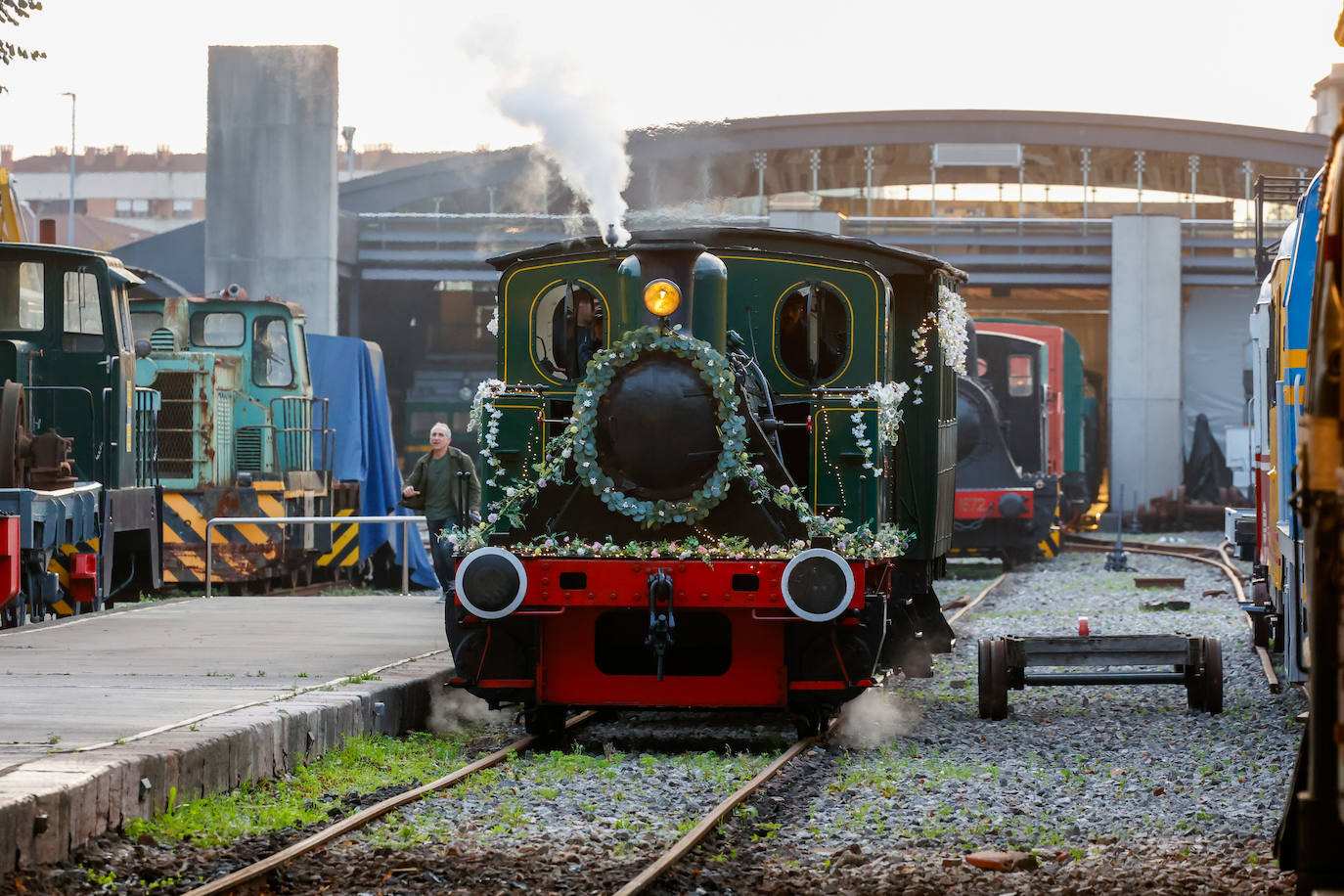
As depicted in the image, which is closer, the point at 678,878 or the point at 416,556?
the point at 678,878

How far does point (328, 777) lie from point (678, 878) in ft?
8.03

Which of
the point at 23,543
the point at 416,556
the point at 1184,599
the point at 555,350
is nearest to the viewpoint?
the point at 555,350

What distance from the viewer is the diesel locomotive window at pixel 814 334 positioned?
9273 millimetres

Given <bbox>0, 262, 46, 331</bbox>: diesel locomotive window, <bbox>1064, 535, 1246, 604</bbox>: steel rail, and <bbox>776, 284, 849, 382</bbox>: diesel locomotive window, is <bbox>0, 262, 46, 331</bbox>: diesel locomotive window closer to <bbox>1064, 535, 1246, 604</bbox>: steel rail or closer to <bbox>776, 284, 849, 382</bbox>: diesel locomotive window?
<bbox>776, 284, 849, 382</bbox>: diesel locomotive window

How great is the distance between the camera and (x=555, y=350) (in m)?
9.52

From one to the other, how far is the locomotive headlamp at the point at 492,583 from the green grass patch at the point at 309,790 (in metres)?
0.76

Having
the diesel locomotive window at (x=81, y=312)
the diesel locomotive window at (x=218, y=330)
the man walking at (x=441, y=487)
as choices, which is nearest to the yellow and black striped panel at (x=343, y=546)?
the diesel locomotive window at (x=218, y=330)

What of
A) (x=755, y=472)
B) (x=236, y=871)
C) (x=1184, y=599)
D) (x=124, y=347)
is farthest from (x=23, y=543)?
(x=1184, y=599)

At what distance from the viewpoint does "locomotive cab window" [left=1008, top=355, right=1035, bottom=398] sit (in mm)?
23469

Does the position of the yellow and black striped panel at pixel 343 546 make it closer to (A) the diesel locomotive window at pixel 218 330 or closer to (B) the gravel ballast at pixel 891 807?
(A) the diesel locomotive window at pixel 218 330

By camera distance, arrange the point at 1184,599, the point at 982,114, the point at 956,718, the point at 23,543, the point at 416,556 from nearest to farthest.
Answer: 1. the point at 956,718
2. the point at 23,543
3. the point at 1184,599
4. the point at 416,556
5. the point at 982,114

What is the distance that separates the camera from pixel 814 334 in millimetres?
9297

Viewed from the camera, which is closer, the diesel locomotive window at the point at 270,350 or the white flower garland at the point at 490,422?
the white flower garland at the point at 490,422

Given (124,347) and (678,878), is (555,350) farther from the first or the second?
(124,347)
